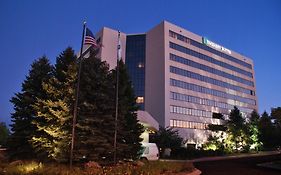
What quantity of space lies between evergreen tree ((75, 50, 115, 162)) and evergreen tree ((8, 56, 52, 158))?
15.6ft

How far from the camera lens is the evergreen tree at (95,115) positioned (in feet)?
62.6

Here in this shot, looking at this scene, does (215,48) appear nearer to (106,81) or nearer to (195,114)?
(195,114)

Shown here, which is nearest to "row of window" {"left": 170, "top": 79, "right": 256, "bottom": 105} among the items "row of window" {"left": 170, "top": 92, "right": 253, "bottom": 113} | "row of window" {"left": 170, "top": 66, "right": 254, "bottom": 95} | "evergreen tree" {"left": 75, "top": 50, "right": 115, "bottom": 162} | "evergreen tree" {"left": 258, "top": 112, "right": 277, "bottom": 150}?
"row of window" {"left": 170, "top": 92, "right": 253, "bottom": 113}

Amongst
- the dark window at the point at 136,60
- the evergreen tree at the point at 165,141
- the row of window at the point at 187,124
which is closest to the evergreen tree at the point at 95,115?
the evergreen tree at the point at 165,141

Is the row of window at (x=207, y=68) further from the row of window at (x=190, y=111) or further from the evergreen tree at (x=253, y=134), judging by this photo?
the evergreen tree at (x=253, y=134)

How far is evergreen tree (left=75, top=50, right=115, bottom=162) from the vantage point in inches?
751

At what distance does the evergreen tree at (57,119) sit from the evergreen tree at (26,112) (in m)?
2.09

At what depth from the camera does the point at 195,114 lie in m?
75.5

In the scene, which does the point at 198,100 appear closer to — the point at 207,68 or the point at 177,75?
the point at 177,75

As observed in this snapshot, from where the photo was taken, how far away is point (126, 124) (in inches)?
975

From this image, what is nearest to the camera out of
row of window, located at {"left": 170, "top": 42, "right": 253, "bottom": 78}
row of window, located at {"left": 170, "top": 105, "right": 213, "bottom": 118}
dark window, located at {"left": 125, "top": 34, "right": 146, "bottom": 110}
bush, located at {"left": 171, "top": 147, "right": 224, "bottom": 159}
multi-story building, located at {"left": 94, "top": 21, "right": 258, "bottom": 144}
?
bush, located at {"left": 171, "top": 147, "right": 224, "bottom": 159}

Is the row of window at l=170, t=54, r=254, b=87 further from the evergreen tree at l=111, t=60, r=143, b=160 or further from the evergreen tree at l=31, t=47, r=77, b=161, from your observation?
the evergreen tree at l=31, t=47, r=77, b=161

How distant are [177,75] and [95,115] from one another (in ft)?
179

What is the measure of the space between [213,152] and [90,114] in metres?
33.9
